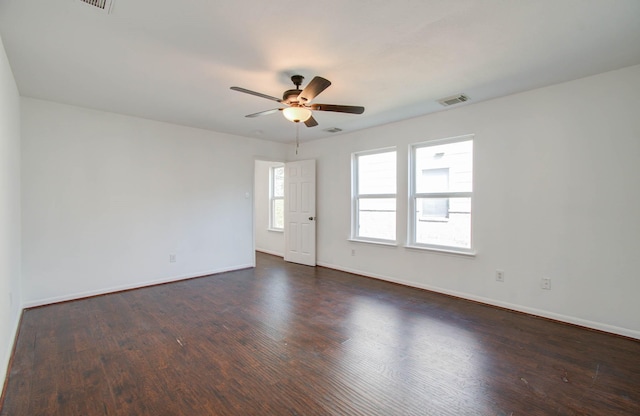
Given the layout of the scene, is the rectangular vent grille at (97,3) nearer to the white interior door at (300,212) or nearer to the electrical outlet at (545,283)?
the white interior door at (300,212)

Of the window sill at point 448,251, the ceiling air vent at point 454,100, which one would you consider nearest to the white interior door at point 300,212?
the window sill at point 448,251

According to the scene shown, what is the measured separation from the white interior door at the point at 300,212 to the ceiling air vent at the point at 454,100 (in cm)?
275

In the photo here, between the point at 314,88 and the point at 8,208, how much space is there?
2907 mm

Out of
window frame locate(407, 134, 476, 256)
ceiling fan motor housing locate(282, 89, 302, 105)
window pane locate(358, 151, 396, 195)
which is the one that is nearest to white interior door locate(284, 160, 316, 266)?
window pane locate(358, 151, 396, 195)

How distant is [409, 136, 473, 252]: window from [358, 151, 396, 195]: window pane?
0.41 metres

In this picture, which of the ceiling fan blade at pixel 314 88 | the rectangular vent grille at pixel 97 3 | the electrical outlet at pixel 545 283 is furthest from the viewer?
the electrical outlet at pixel 545 283

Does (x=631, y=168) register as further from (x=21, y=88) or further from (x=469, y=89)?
(x=21, y=88)

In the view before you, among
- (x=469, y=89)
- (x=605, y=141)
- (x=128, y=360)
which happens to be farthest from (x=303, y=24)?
(x=605, y=141)

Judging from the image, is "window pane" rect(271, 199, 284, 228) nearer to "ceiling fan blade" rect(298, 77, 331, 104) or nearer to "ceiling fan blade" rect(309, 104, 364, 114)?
"ceiling fan blade" rect(309, 104, 364, 114)

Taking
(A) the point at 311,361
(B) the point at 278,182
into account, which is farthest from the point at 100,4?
(B) the point at 278,182

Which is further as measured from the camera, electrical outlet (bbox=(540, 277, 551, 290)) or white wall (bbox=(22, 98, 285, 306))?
white wall (bbox=(22, 98, 285, 306))

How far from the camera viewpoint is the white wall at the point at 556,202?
2.84 metres

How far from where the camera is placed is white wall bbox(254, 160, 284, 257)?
729 centimetres

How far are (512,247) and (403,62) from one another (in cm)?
252
